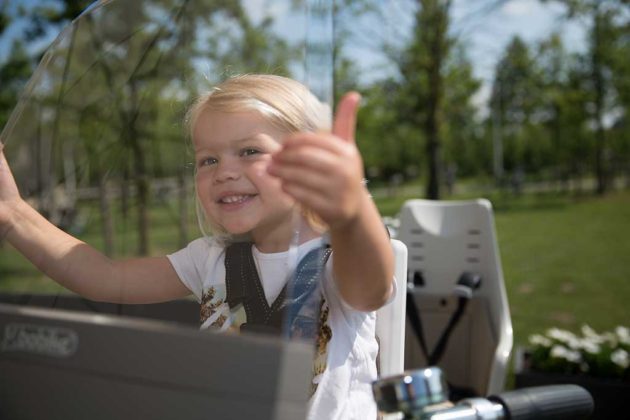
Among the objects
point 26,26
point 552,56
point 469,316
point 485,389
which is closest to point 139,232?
point 26,26


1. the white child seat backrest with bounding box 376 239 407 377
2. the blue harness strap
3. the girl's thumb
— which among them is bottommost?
the white child seat backrest with bounding box 376 239 407 377

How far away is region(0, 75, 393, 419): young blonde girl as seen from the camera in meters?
0.80

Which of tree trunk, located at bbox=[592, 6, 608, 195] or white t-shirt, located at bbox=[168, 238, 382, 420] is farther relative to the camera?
tree trunk, located at bbox=[592, 6, 608, 195]

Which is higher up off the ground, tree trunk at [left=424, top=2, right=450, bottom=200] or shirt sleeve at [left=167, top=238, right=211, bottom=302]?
tree trunk at [left=424, top=2, right=450, bottom=200]

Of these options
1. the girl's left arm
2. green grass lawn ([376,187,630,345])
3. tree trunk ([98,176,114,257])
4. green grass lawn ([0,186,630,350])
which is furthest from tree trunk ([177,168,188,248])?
green grass lawn ([376,187,630,345])

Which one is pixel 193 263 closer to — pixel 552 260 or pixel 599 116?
pixel 552 260

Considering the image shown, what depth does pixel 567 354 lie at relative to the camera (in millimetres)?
3193

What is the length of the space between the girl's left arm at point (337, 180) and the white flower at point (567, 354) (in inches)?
100

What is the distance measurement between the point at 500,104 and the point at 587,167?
3.82m

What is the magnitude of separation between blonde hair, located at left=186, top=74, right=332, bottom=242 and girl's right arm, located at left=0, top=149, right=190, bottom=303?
12 centimetres

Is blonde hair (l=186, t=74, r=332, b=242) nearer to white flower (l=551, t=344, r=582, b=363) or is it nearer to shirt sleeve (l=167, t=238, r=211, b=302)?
shirt sleeve (l=167, t=238, r=211, b=302)

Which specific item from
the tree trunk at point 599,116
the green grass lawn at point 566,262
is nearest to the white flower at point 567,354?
the green grass lawn at point 566,262

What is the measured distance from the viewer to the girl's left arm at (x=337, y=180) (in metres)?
0.77

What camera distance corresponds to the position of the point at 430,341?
2.87 meters
